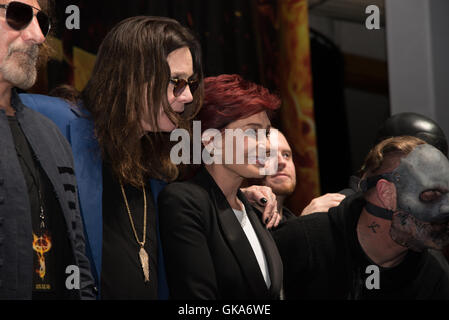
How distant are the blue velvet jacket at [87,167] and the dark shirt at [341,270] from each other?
0.57 m

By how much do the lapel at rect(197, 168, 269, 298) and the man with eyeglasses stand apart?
472 millimetres

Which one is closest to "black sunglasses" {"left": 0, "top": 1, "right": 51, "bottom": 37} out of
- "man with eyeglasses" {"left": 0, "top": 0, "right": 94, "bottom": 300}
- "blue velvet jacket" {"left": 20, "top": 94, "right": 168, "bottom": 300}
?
"man with eyeglasses" {"left": 0, "top": 0, "right": 94, "bottom": 300}

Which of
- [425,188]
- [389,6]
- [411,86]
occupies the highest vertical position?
[389,6]

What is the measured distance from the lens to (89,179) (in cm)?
195

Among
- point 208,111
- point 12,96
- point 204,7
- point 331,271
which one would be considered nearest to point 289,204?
point 204,7

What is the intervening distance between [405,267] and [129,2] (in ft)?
7.14

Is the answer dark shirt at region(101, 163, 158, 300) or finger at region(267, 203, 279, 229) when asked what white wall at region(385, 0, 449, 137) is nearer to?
finger at region(267, 203, 279, 229)

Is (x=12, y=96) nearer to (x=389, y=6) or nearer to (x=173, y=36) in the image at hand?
(x=173, y=36)

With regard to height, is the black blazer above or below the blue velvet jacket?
below

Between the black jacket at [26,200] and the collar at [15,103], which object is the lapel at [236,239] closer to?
the black jacket at [26,200]

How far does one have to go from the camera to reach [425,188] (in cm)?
214

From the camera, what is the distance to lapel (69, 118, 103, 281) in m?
1.89

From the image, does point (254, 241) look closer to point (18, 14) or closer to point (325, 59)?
point (18, 14)

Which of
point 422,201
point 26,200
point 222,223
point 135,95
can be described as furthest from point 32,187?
point 422,201
